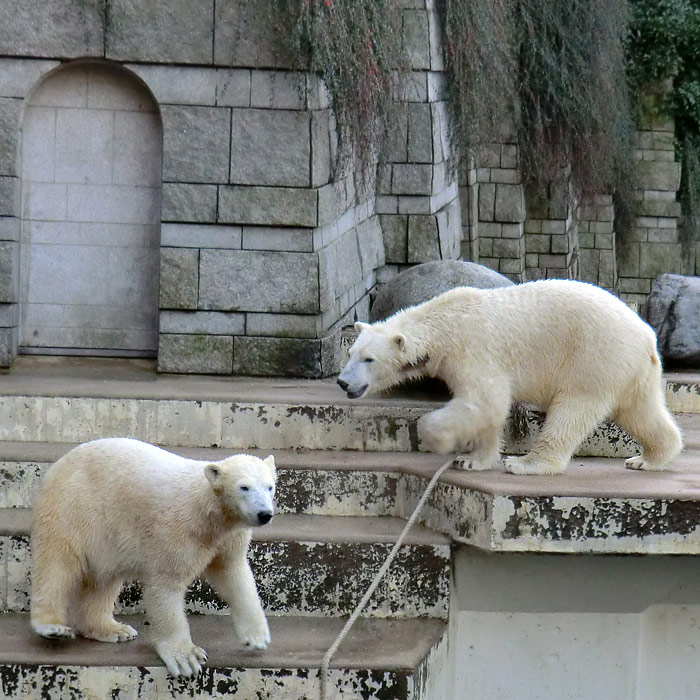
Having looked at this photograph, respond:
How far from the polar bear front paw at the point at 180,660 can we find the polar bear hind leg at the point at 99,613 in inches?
10.6

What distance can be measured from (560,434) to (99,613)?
1.70 metres

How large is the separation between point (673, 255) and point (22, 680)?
12.3 m

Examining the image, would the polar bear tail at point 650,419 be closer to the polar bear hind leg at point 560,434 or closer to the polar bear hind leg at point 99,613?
the polar bear hind leg at point 560,434

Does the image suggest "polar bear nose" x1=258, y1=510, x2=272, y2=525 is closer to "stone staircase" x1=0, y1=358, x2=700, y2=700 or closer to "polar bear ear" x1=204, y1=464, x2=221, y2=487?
"polar bear ear" x1=204, y1=464, x2=221, y2=487

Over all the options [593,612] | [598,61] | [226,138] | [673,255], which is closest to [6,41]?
[226,138]

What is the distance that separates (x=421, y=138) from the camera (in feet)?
24.7

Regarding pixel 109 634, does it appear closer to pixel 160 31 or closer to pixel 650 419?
pixel 650 419

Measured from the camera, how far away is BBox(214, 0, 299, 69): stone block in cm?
565

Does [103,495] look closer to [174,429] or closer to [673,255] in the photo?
[174,429]

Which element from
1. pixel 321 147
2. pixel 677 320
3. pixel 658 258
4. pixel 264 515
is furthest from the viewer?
pixel 658 258

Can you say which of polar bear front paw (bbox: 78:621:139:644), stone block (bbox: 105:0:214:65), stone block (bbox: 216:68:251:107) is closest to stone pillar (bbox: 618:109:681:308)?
stone block (bbox: 216:68:251:107)

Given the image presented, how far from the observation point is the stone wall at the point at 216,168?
5652 mm

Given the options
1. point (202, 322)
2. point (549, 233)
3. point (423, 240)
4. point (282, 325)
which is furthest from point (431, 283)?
point (549, 233)

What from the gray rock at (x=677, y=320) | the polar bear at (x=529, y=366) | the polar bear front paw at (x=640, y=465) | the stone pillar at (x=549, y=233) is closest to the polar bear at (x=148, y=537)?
the polar bear at (x=529, y=366)
